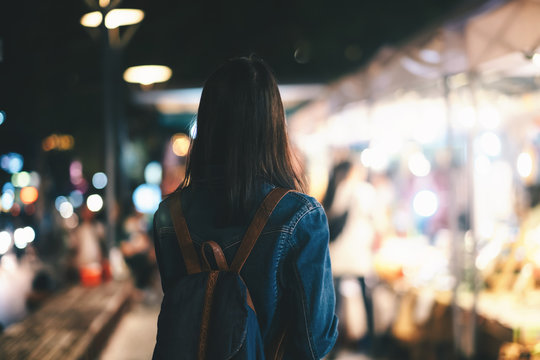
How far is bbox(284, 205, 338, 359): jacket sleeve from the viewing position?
5.96ft

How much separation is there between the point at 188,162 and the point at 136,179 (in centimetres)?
1984

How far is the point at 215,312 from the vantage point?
1.77 metres

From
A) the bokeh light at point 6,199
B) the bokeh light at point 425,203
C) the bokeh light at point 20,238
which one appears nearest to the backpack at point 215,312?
the bokeh light at point 6,199

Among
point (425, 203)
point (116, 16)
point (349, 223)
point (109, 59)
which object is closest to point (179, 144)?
point (109, 59)

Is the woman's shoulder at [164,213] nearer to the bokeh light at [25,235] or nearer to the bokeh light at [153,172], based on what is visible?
the bokeh light at [25,235]

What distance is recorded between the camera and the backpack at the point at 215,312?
1.73 metres

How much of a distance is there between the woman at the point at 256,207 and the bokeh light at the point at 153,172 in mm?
19695

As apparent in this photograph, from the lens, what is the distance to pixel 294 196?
186 cm

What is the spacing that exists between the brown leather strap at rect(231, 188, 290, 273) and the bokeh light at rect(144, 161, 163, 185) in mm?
19897

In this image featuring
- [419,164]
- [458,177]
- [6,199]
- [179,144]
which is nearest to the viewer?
[458,177]

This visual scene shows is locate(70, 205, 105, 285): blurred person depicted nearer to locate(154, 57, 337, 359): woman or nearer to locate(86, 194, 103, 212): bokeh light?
locate(86, 194, 103, 212): bokeh light

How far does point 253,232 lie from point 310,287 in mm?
260

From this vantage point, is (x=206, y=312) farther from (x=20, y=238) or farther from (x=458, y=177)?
(x=20, y=238)

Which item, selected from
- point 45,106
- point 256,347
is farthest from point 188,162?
point 45,106
